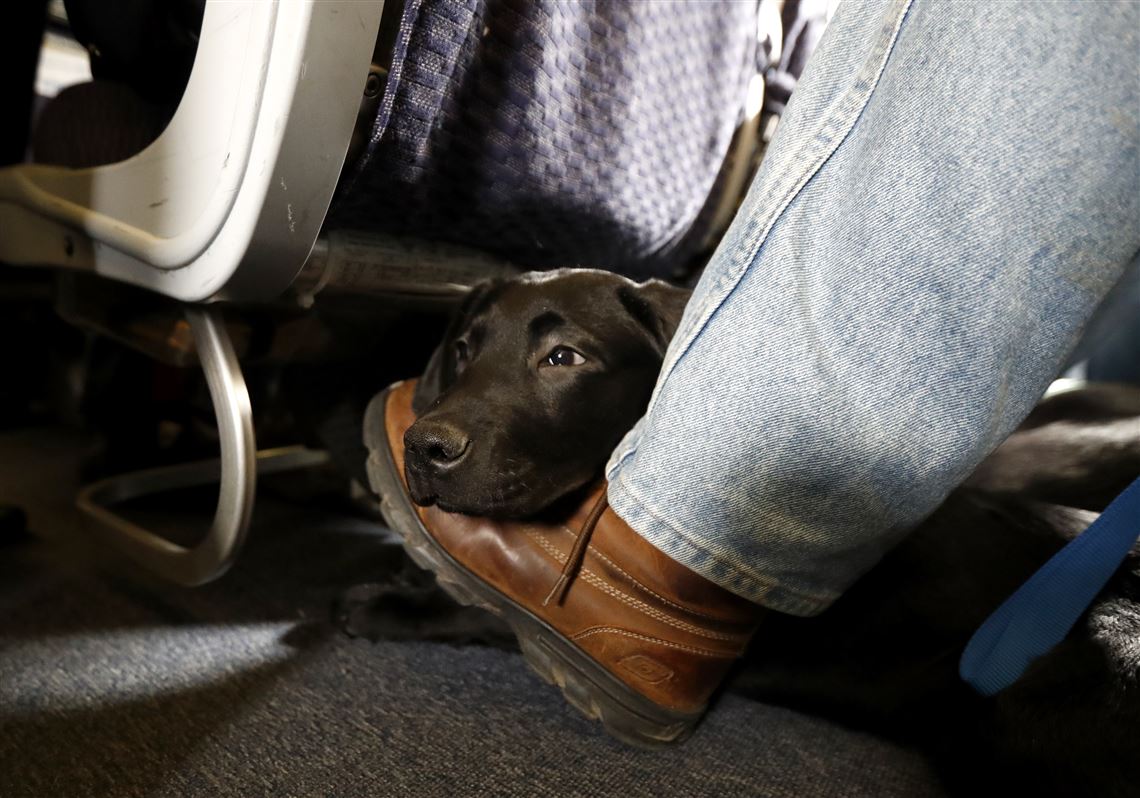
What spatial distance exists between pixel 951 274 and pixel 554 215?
1.52 feet

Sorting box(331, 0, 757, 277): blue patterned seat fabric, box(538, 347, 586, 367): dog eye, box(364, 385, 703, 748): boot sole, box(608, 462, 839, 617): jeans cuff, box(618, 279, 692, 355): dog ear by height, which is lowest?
box(364, 385, 703, 748): boot sole

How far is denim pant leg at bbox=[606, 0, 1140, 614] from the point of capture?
481mm

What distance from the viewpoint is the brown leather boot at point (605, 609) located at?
0.69m

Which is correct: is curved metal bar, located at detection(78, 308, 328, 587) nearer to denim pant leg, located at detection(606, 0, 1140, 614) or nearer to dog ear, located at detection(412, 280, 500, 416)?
dog ear, located at detection(412, 280, 500, 416)

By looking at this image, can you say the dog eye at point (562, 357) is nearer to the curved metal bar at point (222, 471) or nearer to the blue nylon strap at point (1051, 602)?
the curved metal bar at point (222, 471)

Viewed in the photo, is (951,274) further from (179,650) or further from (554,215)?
(179,650)

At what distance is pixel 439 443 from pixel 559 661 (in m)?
0.25

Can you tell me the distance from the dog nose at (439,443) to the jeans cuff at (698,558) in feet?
0.51

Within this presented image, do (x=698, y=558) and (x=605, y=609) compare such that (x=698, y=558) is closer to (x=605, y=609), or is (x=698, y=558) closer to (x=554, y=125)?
(x=605, y=609)

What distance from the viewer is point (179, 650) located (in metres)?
0.80

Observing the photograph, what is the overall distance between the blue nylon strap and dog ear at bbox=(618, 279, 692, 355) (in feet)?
1.39

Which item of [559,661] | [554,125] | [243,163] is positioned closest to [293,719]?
[559,661]

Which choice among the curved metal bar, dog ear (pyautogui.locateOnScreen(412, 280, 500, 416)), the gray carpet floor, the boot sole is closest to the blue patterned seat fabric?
dog ear (pyautogui.locateOnScreen(412, 280, 500, 416))

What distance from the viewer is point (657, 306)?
0.82 metres
